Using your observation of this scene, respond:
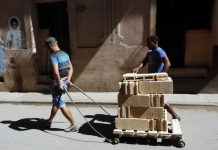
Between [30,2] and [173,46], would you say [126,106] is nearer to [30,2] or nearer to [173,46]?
[173,46]

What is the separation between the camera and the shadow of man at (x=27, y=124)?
6586mm

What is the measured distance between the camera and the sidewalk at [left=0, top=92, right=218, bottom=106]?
7.80 m

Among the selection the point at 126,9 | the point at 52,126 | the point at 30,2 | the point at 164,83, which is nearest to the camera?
the point at 164,83

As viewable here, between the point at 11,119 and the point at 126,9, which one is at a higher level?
the point at 126,9

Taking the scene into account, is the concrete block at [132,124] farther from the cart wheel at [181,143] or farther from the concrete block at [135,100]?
the cart wheel at [181,143]

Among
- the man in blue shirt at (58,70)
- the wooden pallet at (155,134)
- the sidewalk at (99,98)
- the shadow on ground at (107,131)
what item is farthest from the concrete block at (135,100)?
the sidewalk at (99,98)

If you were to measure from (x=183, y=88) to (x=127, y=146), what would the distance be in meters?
3.87

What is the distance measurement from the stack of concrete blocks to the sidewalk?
255 cm

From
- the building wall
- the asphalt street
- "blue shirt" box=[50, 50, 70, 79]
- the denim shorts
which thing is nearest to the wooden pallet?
the asphalt street

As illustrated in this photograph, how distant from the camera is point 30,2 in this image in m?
9.32

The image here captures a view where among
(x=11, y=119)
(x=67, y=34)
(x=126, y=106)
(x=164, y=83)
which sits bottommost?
(x=11, y=119)

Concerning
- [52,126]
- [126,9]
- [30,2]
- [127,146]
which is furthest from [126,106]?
[30,2]

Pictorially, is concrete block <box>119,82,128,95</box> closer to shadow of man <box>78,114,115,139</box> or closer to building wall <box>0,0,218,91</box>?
shadow of man <box>78,114,115,139</box>

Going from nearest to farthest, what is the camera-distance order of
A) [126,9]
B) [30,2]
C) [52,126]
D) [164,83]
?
[164,83]
[52,126]
[126,9]
[30,2]
